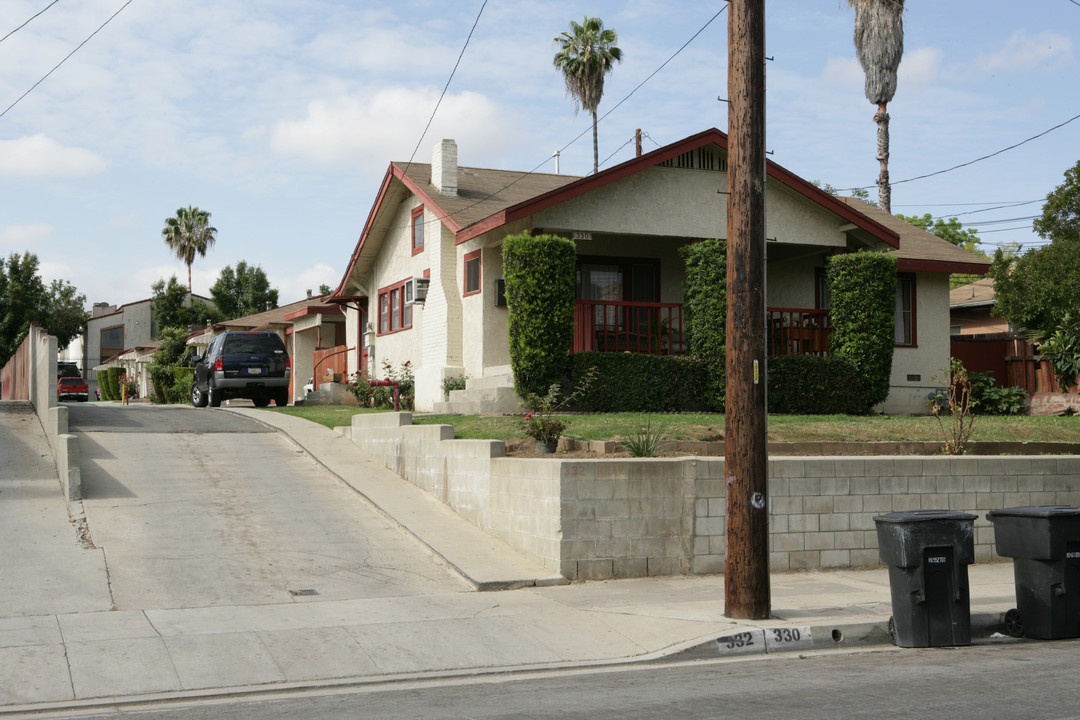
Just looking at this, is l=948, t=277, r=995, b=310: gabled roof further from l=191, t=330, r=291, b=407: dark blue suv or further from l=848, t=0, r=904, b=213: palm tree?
l=191, t=330, r=291, b=407: dark blue suv

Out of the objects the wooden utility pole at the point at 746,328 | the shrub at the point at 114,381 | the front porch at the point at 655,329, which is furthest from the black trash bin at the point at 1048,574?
the shrub at the point at 114,381

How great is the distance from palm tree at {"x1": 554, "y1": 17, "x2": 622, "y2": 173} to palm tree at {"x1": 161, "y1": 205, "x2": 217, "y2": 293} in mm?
34378

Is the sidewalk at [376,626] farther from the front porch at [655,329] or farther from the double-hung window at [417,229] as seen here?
the double-hung window at [417,229]

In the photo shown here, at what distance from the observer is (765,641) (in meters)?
8.45

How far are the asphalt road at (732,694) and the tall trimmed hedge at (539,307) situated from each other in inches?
388

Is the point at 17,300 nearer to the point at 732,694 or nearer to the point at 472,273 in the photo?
the point at 472,273

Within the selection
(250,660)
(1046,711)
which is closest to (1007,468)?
(1046,711)

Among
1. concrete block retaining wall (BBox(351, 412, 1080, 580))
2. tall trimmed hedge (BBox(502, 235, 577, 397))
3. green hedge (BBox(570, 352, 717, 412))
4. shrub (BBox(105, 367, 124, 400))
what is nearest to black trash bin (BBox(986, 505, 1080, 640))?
concrete block retaining wall (BBox(351, 412, 1080, 580))

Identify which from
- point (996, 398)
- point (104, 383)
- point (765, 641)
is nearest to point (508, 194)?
point (996, 398)

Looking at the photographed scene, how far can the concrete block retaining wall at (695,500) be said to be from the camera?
36.1 feet

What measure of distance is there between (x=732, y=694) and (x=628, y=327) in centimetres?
1312

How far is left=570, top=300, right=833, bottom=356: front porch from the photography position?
1912 centimetres

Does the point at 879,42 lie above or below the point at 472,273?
above

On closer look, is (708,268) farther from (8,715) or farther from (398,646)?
(8,715)
